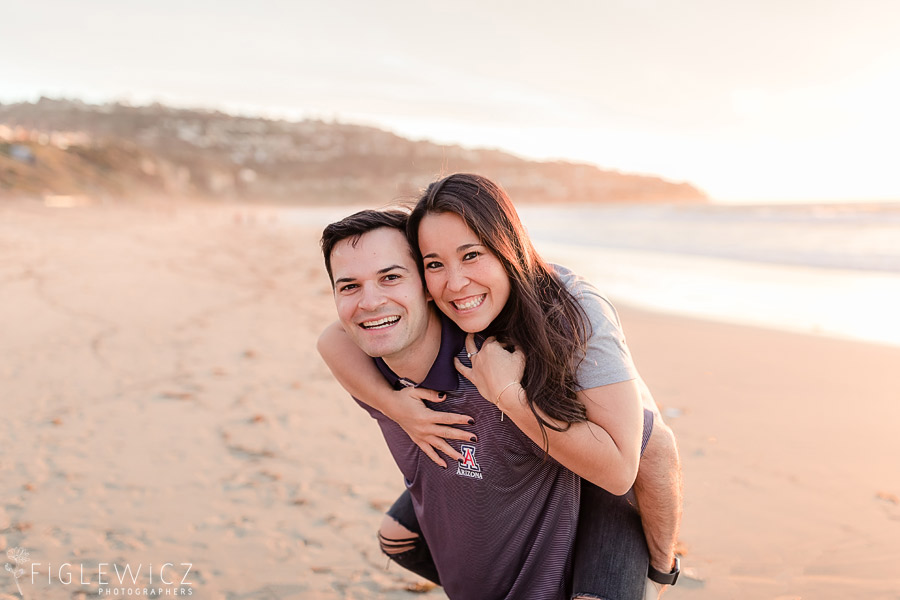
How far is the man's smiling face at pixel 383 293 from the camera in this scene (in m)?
2.40

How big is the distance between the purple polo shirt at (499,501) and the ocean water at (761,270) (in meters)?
7.40

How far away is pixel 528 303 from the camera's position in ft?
7.34

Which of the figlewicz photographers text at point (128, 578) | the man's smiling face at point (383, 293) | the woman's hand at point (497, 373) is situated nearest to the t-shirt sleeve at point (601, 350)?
the woman's hand at point (497, 373)

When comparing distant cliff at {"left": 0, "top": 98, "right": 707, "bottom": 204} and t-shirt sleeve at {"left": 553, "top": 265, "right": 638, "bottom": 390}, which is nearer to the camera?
t-shirt sleeve at {"left": 553, "top": 265, "right": 638, "bottom": 390}

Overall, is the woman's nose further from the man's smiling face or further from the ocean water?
the ocean water

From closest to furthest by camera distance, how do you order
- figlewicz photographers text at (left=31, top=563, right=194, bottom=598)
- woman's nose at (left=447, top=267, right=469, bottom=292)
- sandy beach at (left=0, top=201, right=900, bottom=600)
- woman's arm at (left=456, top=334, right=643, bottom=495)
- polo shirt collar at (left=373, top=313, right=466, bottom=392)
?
woman's arm at (left=456, top=334, right=643, bottom=495) < woman's nose at (left=447, top=267, right=469, bottom=292) < polo shirt collar at (left=373, top=313, right=466, bottom=392) < figlewicz photographers text at (left=31, top=563, right=194, bottom=598) < sandy beach at (left=0, top=201, right=900, bottom=600)

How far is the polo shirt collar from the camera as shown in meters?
2.36

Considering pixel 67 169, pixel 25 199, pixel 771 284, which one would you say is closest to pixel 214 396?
pixel 771 284

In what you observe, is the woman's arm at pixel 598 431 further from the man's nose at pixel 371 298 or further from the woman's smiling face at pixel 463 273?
the man's nose at pixel 371 298

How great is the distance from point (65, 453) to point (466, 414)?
143 inches

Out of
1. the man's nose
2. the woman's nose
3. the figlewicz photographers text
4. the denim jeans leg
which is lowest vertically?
the figlewicz photographers text

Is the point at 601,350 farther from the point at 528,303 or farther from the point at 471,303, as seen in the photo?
the point at 471,303

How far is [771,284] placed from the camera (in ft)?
41.4

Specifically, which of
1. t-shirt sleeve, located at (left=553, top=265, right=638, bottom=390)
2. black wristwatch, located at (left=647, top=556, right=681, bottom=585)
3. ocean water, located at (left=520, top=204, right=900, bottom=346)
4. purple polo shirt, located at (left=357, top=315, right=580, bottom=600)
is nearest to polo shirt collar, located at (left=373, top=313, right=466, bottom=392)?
purple polo shirt, located at (left=357, top=315, right=580, bottom=600)
